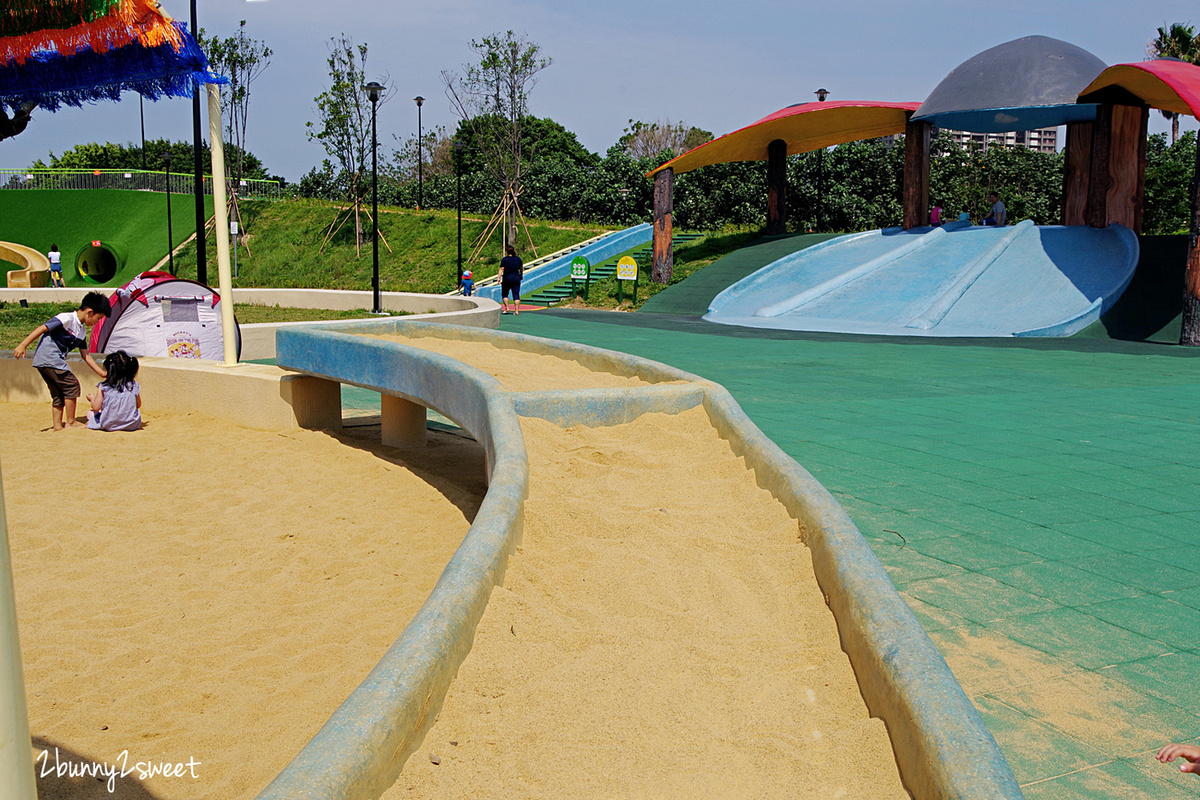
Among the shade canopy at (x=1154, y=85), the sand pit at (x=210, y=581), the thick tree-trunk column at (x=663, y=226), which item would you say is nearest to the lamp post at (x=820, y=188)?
the thick tree-trunk column at (x=663, y=226)

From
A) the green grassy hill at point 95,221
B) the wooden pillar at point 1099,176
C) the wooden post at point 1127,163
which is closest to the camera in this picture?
the wooden post at point 1127,163

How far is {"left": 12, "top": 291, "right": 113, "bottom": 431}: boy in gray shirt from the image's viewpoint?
9273 mm

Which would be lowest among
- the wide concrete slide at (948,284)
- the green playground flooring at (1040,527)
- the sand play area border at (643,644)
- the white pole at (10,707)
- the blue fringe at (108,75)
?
the green playground flooring at (1040,527)

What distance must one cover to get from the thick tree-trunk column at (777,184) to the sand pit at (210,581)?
22031 mm

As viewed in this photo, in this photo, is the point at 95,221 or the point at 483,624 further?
the point at 95,221

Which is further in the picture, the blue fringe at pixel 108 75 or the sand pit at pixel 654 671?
the blue fringe at pixel 108 75

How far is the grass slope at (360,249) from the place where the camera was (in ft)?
109

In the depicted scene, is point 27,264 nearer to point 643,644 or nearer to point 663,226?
point 663,226

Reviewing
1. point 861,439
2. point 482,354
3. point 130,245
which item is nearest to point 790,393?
point 861,439

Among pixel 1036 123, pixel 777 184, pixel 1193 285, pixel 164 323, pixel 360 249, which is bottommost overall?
pixel 164 323

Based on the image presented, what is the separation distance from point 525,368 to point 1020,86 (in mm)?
18800

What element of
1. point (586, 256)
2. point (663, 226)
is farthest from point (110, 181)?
point (663, 226)

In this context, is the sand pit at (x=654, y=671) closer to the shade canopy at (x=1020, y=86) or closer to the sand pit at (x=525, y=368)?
the sand pit at (x=525, y=368)

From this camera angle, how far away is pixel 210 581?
533 cm
